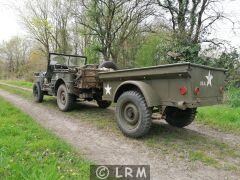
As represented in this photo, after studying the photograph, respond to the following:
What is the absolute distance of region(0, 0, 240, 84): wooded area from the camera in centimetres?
1459

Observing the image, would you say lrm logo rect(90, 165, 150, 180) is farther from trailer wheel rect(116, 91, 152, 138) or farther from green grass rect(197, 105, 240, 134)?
green grass rect(197, 105, 240, 134)

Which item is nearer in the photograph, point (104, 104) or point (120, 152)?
point (120, 152)

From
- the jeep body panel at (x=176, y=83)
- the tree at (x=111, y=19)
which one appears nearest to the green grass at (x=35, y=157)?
the jeep body panel at (x=176, y=83)

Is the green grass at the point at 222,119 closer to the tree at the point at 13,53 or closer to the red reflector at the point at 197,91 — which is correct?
the red reflector at the point at 197,91

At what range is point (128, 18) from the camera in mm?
22031

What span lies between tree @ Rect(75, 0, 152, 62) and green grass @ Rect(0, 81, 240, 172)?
565 inches

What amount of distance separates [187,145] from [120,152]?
4.52 feet

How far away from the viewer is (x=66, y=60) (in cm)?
1053

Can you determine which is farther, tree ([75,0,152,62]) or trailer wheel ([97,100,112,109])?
tree ([75,0,152,62])

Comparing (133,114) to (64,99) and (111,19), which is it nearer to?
(64,99)

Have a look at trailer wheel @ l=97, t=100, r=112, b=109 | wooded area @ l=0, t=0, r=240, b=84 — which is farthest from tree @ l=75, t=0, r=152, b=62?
trailer wheel @ l=97, t=100, r=112, b=109

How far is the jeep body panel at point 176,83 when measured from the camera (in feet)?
16.5

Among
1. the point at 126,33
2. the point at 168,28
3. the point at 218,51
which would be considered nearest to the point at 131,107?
the point at 218,51

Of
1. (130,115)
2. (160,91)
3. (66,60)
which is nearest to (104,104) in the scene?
(66,60)
